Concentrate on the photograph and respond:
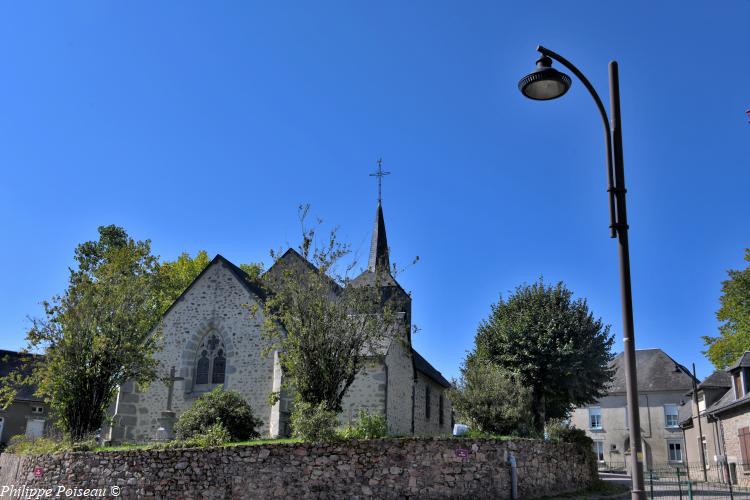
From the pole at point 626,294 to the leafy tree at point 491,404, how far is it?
42.8 feet

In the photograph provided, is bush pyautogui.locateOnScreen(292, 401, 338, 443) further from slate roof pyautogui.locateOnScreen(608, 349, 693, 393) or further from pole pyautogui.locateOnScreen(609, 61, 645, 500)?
slate roof pyautogui.locateOnScreen(608, 349, 693, 393)

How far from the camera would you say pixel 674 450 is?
4691 centimetres

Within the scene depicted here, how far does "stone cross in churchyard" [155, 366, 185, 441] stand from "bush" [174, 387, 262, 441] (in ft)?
2.86

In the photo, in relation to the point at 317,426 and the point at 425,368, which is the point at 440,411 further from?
the point at 317,426

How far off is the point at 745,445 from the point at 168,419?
21905 millimetres

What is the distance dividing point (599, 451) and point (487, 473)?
Answer: 38439 millimetres

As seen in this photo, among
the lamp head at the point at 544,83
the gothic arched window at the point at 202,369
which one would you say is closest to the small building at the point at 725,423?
the gothic arched window at the point at 202,369

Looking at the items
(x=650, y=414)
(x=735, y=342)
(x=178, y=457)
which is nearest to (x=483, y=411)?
(x=178, y=457)

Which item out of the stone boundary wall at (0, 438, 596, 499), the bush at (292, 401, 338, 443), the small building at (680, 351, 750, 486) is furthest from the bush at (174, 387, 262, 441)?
the small building at (680, 351, 750, 486)

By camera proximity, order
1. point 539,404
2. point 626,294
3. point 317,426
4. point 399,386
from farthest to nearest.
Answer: point 539,404, point 399,386, point 317,426, point 626,294

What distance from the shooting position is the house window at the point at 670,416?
47.1m

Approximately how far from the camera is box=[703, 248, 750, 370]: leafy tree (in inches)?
1448

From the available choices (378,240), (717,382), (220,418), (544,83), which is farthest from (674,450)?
(544,83)

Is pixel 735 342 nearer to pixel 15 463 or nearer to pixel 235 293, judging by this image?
pixel 235 293
